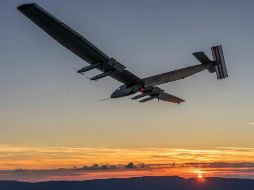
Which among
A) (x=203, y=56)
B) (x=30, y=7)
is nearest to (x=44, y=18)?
(x=30, y=7)

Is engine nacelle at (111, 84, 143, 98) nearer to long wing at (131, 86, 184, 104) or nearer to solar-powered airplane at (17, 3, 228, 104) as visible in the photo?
solar-powered airplane at (17, 3, 228, 104)

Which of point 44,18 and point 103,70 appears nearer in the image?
point 44,18

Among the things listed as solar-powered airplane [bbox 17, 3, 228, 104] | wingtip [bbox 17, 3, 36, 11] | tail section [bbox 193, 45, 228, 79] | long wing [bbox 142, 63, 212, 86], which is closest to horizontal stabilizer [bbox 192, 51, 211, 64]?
solar-powered airplane [bbox 17, 3, 228, 104]

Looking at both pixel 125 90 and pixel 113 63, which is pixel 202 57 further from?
pixel 113 63

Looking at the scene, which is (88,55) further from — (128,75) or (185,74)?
(185,74)

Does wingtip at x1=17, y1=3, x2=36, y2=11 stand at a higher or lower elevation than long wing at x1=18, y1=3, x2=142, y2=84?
higher

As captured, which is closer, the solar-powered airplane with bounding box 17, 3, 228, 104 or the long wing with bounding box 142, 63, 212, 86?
the solar-powered airplane with bounding box 17, 3, 228, 104

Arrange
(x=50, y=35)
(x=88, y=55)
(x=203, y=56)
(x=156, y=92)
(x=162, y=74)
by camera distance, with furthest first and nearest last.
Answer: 1. (x=156, y=92)
2. (x=203, y=56)
3. (x=162, y=74)
4. (x=88, y=55)
5. (x=50, y=35)

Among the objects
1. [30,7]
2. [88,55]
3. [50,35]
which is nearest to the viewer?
[30,7]

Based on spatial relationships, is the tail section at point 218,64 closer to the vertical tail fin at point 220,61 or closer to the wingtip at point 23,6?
the vertical tail fin at point 220,61
